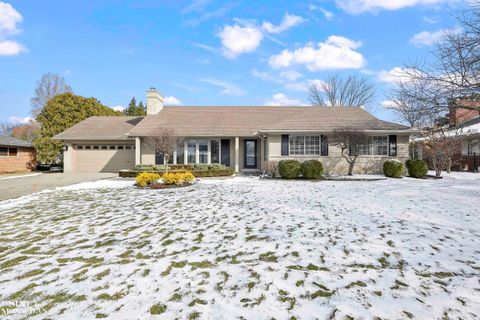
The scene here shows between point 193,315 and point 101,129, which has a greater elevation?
point 101,129

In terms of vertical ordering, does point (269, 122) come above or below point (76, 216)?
above

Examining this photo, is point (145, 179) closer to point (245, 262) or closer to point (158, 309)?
point (245, 262)

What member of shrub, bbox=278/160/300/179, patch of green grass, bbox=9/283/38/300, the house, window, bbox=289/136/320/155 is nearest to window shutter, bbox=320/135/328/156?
the house

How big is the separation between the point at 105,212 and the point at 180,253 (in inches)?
155

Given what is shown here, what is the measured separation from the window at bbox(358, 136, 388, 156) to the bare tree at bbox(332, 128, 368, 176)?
863 mm

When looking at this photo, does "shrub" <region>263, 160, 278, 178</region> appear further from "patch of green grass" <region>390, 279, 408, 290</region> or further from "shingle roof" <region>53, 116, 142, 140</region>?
"patch of green grass" <region>390, 279, 408, 290</region>

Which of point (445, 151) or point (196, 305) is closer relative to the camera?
point (196, 305)

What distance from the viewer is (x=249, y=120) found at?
68.2 feet

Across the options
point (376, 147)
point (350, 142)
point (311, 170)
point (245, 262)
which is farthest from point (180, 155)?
point (245, 262)

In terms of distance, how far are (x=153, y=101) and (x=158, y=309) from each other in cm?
2107

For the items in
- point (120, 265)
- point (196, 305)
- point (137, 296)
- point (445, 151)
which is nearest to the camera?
point (196, 305)

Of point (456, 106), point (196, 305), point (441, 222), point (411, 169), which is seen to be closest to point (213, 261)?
point (196, 305)

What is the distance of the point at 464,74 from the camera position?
902cm

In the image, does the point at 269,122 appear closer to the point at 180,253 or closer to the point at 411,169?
the point at 411,169
